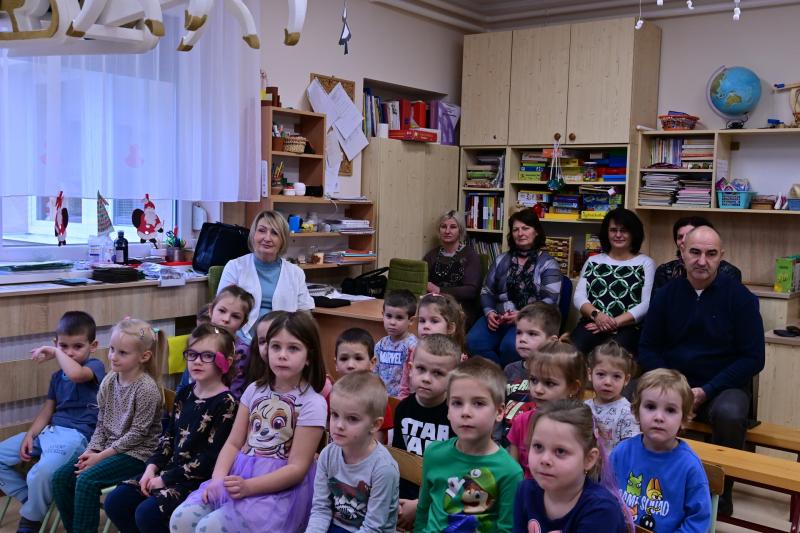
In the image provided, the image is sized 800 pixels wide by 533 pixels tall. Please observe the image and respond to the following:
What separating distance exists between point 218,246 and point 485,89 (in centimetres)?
285

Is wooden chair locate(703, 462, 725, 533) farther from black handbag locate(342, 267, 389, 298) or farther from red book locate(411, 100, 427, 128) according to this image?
red book locate(411, 100, 427, 128)

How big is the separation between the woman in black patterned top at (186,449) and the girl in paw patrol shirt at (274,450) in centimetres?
12

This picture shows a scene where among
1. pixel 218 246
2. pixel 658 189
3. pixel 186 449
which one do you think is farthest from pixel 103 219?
pixel 658 189

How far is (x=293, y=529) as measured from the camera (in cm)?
253

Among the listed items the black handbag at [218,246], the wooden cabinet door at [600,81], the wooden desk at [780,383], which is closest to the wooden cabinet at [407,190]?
the wooden cabinet door at [600,81]

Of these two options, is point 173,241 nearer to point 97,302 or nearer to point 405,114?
point 97,302

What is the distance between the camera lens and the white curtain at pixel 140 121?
3969mm

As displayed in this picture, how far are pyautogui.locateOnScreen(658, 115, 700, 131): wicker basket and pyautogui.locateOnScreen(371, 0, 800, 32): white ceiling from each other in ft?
2.72

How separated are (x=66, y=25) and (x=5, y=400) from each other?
249 cm

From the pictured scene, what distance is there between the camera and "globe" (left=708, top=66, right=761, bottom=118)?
18.2 feet

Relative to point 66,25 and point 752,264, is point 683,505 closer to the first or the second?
point 66,25

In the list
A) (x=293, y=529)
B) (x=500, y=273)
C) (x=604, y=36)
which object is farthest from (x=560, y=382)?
(x=604, y=36)

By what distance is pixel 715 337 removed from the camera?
3.62 meters

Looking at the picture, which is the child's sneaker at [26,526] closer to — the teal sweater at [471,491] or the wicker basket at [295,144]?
the teal sweater at [471,491]
